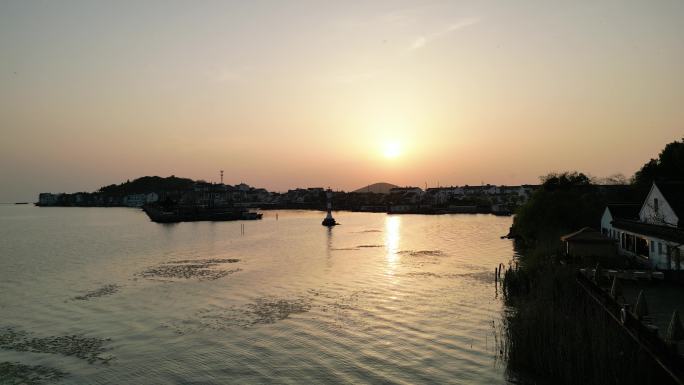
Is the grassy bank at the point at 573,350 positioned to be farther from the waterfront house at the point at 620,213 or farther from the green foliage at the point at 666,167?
the green foliage at the point at 666,167

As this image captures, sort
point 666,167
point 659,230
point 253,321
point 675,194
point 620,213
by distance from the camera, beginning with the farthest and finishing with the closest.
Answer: point 666,167
point 620,213
point 675,194
point 659,230
point 253,321

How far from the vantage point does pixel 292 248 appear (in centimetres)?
7269

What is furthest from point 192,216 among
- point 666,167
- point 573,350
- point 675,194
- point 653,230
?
point 573,350

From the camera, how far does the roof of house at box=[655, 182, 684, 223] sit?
3100 cm

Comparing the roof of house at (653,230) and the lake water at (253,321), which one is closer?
the lake water at (253,321)

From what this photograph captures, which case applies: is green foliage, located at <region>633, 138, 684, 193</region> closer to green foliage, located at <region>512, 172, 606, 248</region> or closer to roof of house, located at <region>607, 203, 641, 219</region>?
green foliage, located at <region>512, 172, 606, 248</region>

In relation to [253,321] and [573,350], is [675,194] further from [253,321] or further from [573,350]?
[253,321]

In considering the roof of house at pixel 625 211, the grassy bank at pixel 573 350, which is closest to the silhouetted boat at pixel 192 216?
the roof of house at pixel 625 211

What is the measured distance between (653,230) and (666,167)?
36.4m

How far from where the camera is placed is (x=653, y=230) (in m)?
31.5

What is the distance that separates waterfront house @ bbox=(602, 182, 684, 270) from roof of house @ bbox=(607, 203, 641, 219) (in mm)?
4051

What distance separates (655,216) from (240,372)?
31.2 m

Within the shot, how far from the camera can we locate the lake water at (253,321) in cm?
1925

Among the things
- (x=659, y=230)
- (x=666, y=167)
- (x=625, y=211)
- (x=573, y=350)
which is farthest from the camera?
(x=666, y=167)
